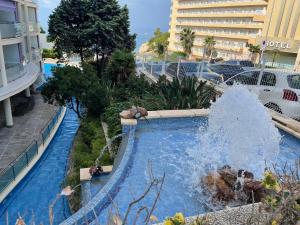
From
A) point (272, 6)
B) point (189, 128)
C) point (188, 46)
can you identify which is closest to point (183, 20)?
point (188, 46)

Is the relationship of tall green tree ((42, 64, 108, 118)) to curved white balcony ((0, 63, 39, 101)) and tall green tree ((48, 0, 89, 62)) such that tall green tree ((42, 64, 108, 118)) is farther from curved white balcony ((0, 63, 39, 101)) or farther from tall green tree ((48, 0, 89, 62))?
tall green tree ((48, 0, 89, 62))

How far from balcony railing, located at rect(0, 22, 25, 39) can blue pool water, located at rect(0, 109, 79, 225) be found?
703cm

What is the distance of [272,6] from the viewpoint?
47656 millimetres

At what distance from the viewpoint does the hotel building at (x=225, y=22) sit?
52.0 metres

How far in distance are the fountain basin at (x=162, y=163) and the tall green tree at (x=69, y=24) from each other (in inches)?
702

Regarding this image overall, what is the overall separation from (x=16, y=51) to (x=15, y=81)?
5.16 metres

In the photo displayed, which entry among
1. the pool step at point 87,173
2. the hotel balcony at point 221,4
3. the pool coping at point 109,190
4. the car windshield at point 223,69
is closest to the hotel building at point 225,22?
the hotel balcony at point 221,4

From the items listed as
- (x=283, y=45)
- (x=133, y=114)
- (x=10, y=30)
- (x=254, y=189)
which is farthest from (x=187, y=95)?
(x=283, y=45)

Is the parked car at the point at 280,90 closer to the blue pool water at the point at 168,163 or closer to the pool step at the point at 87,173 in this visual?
the blue pool water at the point at 168,163

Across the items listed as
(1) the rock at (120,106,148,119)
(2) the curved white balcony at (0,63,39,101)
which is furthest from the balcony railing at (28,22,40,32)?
(1) the rock at (120,106,148,119)

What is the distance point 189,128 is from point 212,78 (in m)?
5.57

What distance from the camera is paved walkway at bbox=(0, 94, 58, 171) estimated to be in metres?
12.7

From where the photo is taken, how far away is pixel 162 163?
798 centimetres

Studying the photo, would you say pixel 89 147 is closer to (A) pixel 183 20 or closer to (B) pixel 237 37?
(B) pixel 237 37
